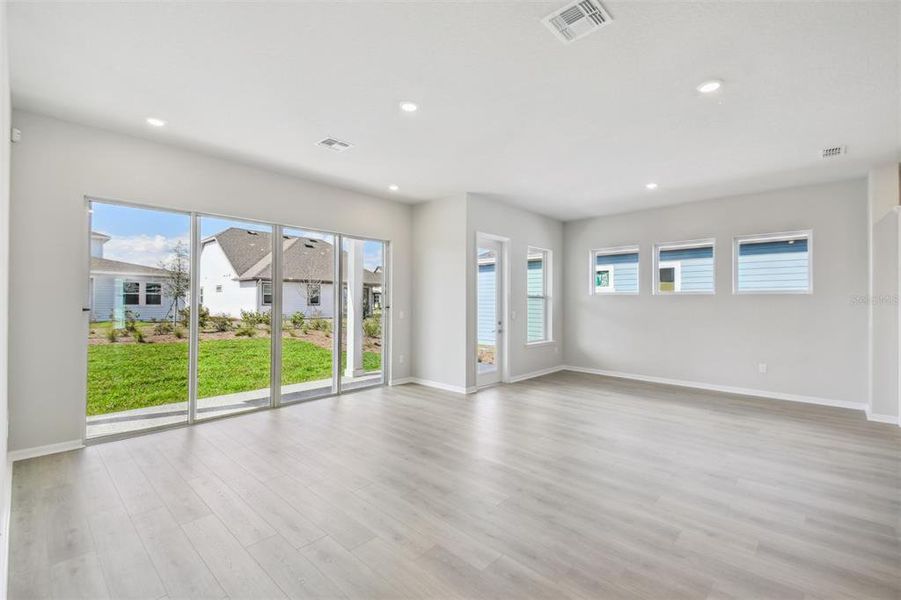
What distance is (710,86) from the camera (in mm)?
2932

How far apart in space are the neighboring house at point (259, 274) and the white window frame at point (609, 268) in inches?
181

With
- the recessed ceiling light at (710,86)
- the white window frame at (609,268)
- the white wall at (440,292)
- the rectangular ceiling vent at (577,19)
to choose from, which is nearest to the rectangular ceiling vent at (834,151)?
the recessed ceiling light at (710,86)

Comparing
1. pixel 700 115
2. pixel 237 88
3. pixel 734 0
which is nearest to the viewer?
pixel 734 0

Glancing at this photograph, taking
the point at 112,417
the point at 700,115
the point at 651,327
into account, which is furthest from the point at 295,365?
the point at 651,327

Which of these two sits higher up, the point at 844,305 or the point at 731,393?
the point at 844,305

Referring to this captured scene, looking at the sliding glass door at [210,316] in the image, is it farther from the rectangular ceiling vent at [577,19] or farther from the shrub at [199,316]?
the rectangular ceiling vent at [577,19]

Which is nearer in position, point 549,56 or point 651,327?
point 549,56

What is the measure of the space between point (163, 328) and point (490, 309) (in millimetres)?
4386

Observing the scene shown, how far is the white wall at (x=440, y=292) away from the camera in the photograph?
5.96 metres

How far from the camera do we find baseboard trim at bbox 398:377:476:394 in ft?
19.3

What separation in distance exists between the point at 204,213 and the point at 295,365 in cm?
213

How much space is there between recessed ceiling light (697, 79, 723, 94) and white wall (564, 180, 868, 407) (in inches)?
149

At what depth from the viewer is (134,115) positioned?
11.4 ft

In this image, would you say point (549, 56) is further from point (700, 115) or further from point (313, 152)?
point (313, 152)
